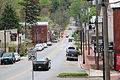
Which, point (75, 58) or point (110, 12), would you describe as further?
point (75, 58)

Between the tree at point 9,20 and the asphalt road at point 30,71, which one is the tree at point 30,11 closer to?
the tree at point 9,20

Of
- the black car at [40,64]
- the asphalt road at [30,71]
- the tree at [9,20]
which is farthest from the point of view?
the tree at [9,20]

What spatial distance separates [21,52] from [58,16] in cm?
12091

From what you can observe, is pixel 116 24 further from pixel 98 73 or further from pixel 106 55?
pixel 106 55

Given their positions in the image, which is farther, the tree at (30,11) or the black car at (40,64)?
the tree at (30,11)

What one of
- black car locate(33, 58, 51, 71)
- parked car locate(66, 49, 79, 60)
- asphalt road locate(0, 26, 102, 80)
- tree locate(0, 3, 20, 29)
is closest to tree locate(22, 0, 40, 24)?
tree locate(0, 3, 20, 29)

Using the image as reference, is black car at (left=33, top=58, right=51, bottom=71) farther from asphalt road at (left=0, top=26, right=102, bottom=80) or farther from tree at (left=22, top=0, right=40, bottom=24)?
tree at (left=22, top=0, right=40, bottom=24)

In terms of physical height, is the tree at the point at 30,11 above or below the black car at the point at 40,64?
above

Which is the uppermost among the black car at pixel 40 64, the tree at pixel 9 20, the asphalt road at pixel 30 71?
the tree at pixel 9 20

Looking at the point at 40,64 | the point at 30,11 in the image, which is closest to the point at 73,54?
the point at 40,64

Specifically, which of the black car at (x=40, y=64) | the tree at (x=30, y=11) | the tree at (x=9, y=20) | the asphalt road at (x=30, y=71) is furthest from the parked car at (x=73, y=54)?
the tree at (x=30, y=11)

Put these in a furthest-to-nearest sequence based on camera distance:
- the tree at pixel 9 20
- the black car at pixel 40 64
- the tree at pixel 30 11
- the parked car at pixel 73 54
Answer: the tree at pixel 30 11 < the tree at pixel 9 20 < the parked car at pixel 73 54 < the black car at pixel 40 64

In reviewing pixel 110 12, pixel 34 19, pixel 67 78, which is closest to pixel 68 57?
pixel 110 12

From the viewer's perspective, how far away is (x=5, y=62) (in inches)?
2007
